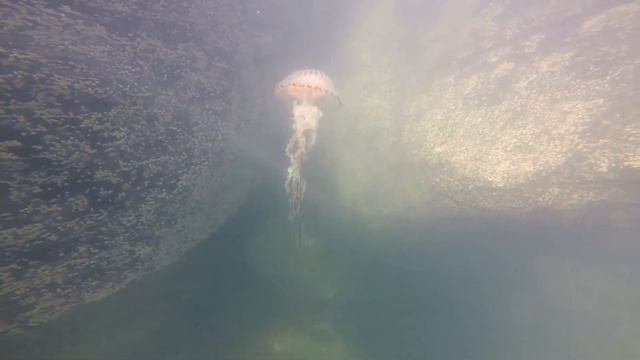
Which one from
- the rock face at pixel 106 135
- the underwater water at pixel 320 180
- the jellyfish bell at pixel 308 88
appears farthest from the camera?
the jellyfish bell at pixel 308 88

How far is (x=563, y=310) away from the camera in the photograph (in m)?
5.92

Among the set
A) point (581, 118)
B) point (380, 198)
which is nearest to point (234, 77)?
point (380, 198)

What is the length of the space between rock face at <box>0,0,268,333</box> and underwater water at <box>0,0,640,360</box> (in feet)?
0.06

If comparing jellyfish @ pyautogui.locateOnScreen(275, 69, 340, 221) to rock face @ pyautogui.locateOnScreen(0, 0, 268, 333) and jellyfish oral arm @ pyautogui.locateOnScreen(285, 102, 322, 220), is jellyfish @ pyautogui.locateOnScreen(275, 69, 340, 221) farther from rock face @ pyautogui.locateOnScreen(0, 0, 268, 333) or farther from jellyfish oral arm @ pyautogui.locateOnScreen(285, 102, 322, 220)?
rock face @ pyautogui.locateOnScreen(0, 0, 268, 333)

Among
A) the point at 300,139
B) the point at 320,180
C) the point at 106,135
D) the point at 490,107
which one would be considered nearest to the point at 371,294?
the point at 320,180

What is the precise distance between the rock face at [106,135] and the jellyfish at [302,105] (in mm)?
502

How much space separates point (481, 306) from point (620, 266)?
6.98 feet

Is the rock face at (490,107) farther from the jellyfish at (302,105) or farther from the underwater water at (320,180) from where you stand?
the jellyfish at (302,105)

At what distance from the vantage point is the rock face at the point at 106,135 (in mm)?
2846

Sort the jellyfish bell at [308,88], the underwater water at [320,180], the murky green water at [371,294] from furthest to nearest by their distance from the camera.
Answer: the murky green water at [371,294] → the jellyfish bell at [308,88] → the underwater water at [320,180]

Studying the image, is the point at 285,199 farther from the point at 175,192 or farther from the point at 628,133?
the point at 628,133

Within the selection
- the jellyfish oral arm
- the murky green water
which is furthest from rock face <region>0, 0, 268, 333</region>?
the murky green water

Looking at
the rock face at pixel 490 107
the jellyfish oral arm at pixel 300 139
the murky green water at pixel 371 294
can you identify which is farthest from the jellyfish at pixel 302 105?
the murky green water at pixel 371 294

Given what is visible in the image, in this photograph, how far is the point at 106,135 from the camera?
3371 millimetres
